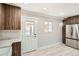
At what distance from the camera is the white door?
4791 millimetres

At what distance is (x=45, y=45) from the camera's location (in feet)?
19.6

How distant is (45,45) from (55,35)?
1.41m

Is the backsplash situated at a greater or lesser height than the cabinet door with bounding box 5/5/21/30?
lesser

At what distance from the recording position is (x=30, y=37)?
506cm

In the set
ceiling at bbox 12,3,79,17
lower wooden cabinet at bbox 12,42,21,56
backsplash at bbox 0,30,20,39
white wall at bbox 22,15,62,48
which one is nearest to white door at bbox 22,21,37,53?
white wall at bbox 22,15,62,48

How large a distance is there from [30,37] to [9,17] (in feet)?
5.89

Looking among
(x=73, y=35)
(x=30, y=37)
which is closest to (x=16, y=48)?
(x=30, y=37)

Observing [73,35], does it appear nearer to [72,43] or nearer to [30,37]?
[72,43]

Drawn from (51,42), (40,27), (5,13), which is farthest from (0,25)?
(51,42)

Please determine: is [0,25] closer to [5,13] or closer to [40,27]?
[5,13]

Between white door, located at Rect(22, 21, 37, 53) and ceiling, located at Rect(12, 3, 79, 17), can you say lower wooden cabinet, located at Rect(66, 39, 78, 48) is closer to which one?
ceiling, located at Rect(12, 3, 79, 17)

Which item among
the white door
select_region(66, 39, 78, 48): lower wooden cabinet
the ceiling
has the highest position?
the ceiling

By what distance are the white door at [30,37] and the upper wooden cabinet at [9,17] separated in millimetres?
986

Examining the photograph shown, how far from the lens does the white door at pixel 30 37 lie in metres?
4.79
